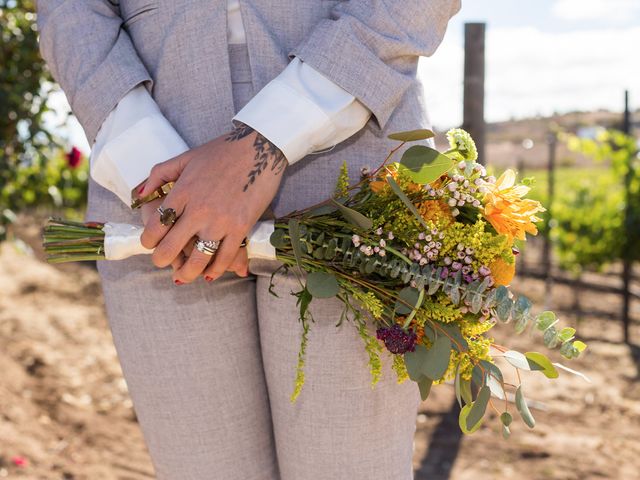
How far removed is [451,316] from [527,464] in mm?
2589

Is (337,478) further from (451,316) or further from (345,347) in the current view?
(451,316)

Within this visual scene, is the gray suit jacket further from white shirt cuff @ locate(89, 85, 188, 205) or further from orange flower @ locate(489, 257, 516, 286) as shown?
orange flower @ locate(489, 257, 516, 286)

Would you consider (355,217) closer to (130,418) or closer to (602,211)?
(130,418)

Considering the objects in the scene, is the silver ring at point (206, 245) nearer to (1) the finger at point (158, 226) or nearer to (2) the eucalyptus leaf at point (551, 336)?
(1) the finger at point (158, 226)

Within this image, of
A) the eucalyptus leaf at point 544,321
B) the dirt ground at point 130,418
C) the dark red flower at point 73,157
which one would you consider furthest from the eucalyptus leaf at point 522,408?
the dark red flower at point 73,157

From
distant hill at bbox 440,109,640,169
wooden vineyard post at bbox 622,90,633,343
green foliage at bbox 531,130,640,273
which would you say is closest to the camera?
wooden vineyard post at bbox 622,90,633,343

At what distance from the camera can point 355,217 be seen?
1116 millimetres

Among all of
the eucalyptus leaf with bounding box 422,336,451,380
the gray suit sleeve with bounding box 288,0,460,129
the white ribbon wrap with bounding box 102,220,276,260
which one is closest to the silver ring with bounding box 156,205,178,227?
the white ribbon wrap with bounding box 102,220,276,260

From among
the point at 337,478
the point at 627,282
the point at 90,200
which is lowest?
the point at 627,282

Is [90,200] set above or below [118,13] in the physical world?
below

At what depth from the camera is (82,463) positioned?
10.8 feet

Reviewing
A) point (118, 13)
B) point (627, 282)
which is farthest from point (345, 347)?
point (627, 282)

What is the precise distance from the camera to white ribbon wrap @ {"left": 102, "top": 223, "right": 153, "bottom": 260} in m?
1.20

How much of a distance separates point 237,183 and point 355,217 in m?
0.19
